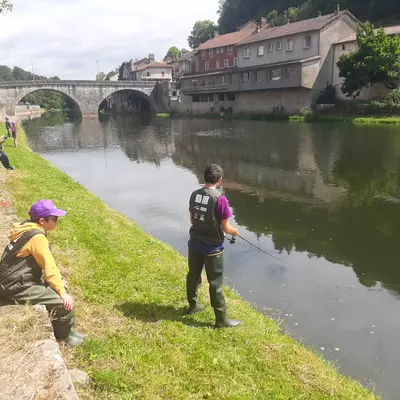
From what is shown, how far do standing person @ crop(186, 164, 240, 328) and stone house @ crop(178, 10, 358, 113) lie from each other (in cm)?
5044

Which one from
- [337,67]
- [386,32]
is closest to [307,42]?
[337,67]

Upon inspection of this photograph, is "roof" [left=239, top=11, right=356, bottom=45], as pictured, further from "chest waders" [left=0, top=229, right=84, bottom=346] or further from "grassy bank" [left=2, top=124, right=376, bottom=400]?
"chest waders" [left=0, top=229, right=84, bottom=346]

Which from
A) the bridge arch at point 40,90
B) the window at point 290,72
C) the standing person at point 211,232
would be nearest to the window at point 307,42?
the window at point 290,72

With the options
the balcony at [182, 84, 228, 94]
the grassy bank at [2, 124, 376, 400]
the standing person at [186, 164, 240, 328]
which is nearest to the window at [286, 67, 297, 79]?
the balcony at [182, 84, 228, 94]

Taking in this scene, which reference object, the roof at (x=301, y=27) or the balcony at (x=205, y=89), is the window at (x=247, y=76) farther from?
the roof at (x=301, y=27)

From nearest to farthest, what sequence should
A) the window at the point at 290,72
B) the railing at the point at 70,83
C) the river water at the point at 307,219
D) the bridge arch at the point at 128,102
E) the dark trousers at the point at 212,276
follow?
1. the dark trousers at the point at 212,276
2. the river water at the point at 307,219
3. the window at the point at 290,72
4. the railing at the point at 70,83
5. the bridge arch at the point at 128,102

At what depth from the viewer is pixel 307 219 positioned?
550 inches

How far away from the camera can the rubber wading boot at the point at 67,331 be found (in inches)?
197

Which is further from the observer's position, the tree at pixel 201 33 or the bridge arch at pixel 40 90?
the tree at pixel 201 33

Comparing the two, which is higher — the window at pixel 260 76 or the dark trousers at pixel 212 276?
the window at pixel 260 76

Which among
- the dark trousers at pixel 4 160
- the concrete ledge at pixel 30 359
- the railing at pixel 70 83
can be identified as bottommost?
the concrete ledge at pixel 30 359

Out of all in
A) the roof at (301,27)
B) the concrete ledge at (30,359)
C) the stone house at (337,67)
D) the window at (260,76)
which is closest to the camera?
the concrete ledge at (30,359)

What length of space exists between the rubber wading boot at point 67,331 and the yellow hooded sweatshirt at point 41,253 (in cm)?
44

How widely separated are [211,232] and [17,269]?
264 centimetres
